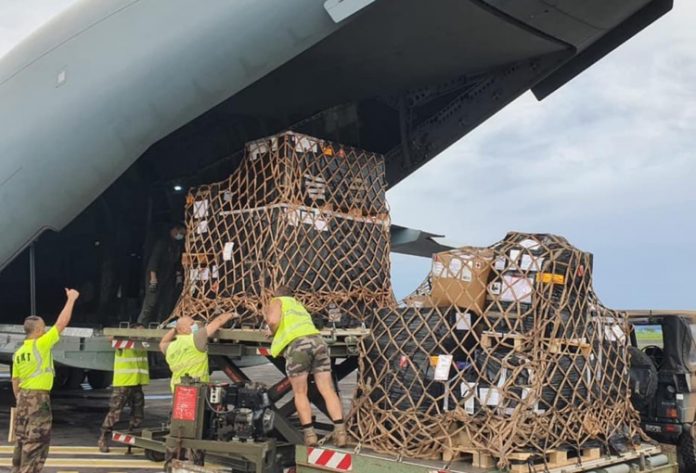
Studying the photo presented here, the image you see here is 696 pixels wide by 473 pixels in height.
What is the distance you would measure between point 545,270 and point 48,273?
851 centimetres

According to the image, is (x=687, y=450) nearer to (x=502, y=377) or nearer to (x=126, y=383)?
(x=502, y=377)

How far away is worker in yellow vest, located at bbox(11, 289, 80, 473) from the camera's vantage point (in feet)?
22.1

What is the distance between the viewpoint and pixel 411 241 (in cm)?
1359

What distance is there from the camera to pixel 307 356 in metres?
6.31

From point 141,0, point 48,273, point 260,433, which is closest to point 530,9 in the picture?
point 141,0

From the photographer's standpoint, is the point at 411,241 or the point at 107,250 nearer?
the point at 107,250

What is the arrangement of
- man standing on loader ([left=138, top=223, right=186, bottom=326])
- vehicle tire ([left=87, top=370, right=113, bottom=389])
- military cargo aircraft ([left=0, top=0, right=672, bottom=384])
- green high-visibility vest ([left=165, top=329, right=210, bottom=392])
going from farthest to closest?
vehicle tire ([left=87, top=370, right=113, bottom=389]) → man standing on loader ([left=138, top=223, right=186, bottom=326]) → military cargo aircraft ([left=0, top=0, right=672, bottom=384]) → green high-visibility vest ([left=165, top=329, right=210, bottom=392])

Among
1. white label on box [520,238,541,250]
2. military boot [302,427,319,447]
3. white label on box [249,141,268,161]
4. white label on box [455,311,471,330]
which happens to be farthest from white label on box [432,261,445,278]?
white label on box [249,141,268,161]

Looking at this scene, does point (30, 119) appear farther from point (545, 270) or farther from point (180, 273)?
point (545, 270)

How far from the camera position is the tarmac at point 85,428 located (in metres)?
8.07

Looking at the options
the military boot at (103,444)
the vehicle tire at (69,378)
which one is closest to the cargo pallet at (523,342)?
the military boot at (103,444)

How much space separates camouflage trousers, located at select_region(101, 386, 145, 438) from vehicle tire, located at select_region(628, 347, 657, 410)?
6031 mm

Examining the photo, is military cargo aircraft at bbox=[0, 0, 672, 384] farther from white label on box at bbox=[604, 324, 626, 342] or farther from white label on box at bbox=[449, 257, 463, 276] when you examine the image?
white label on box at bbox=[604, 324, 626, 342]

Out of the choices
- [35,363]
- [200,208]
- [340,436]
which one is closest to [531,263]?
[340,436]
